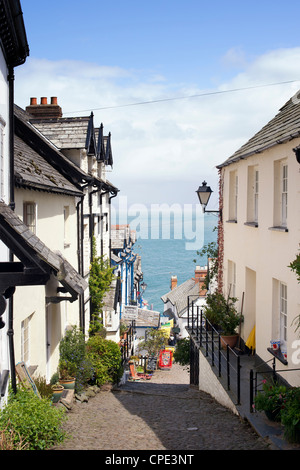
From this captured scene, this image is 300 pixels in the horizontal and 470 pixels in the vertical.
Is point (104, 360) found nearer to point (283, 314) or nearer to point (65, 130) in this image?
point (283, 314)

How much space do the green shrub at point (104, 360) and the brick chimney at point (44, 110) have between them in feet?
31.5

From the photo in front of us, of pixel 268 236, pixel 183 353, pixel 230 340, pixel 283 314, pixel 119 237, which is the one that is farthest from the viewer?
pixel 119 237

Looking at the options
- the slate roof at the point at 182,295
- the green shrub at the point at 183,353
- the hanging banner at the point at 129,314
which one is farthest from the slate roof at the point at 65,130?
the slate roof at the point at 182,295

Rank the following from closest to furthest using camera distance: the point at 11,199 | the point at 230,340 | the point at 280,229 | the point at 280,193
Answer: the point at 11,199, the point at 280,229, the point at 280,193, the point at 230,340

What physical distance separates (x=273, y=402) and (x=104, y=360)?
9.15 metres

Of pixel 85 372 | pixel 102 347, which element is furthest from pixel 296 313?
pixel 102 347

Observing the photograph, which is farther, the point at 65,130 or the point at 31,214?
the point at 65,130

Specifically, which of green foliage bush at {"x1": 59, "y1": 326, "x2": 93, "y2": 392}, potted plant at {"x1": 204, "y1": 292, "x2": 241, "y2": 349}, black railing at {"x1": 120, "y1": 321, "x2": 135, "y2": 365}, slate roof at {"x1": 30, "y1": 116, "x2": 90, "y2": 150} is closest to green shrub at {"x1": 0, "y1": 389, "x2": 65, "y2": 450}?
green foliage bush at {"x1": 59, "y1": 326, "x2": 93, "y2": 392}

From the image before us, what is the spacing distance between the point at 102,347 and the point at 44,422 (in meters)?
9.14

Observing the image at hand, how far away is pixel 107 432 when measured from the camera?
917 centimetres

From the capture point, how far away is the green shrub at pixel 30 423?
7.25m

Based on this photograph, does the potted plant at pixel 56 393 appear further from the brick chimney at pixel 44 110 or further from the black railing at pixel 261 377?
the brick chimney at pixel 44 110

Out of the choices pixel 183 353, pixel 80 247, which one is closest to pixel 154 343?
pixel 183 353

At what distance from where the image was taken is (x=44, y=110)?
20359mm
